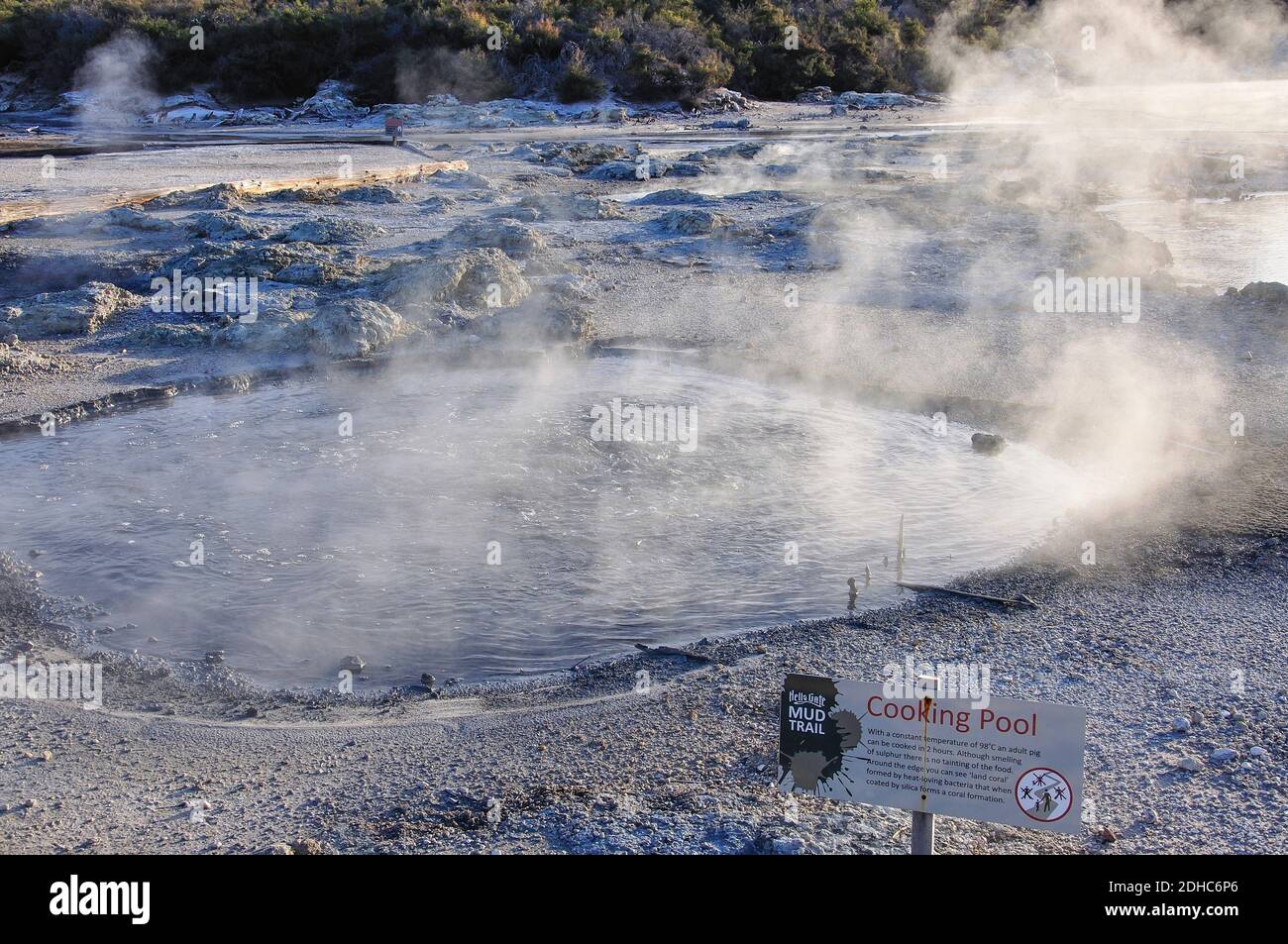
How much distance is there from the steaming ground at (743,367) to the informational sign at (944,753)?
83 centimetres

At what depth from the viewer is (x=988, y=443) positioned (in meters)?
8.07

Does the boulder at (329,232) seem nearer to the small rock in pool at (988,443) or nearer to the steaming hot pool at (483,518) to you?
the steaming hot pool at (483,518)

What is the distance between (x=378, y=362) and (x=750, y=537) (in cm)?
491

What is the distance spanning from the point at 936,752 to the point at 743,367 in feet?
24.2

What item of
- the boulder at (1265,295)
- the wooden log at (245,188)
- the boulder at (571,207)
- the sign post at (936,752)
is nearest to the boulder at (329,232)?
the boulder at (571,207)

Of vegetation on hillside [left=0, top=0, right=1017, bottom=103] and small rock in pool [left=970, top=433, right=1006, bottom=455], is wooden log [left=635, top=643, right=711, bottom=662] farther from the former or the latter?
vegetation on hillside [left=0, top=0, right=1017, bottom=103]

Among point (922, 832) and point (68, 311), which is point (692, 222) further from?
point (922, 832)

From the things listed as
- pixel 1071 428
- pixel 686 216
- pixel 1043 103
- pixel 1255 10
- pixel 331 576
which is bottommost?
pixel 331 576

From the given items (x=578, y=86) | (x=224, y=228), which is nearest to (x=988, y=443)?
(x=224, y=228)

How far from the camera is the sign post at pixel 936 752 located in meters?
2.96

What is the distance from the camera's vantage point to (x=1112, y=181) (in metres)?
21.5
